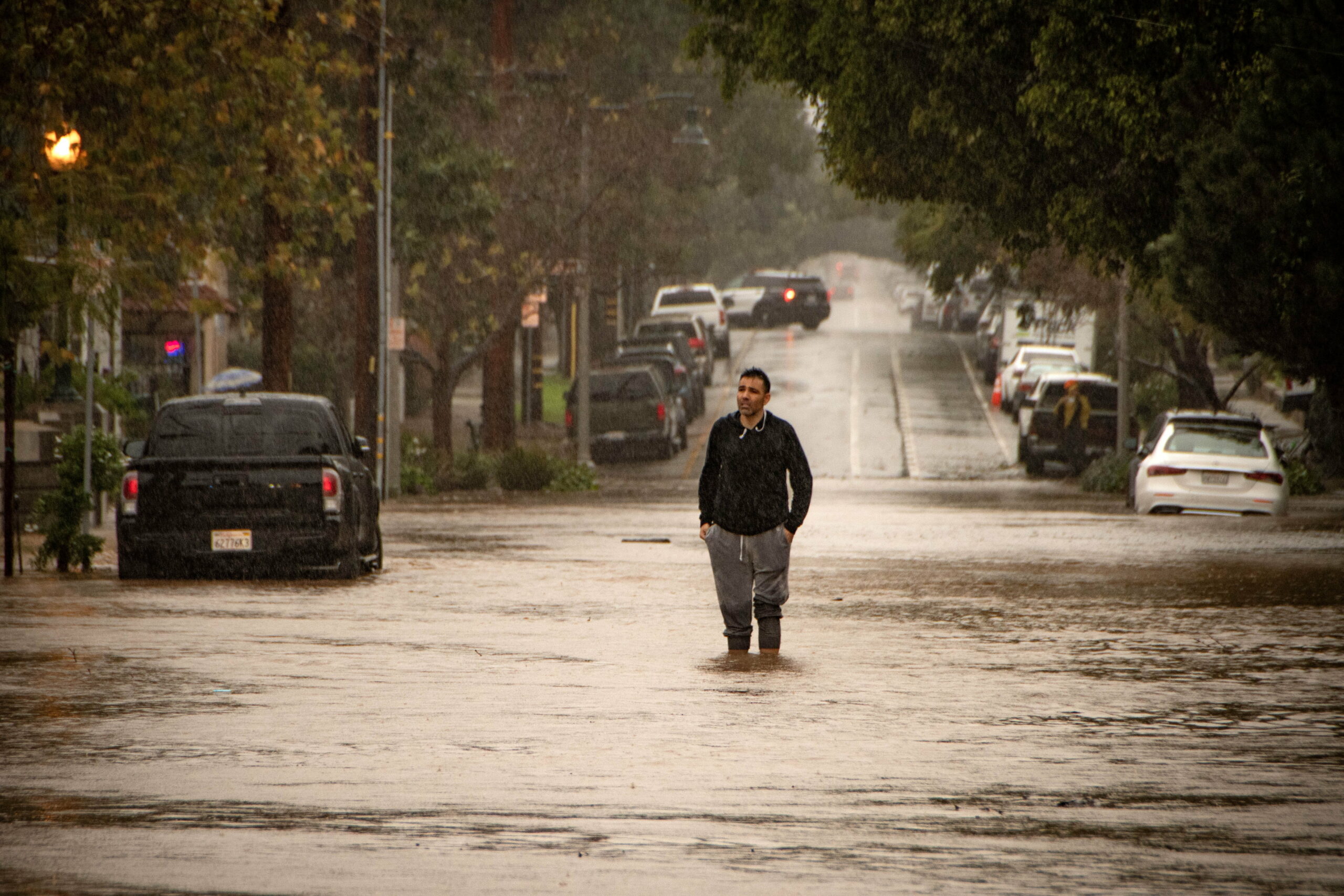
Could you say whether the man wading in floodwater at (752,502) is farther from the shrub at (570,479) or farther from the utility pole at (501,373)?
the utility pole at (501,373)

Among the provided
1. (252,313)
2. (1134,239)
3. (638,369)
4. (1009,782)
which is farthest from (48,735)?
(252,313)

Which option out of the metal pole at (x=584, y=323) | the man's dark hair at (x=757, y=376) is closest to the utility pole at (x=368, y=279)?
the metal pole at (x=584, y=323)

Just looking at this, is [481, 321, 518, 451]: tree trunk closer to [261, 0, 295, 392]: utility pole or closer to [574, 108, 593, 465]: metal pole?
[574, 108, 593, 465]: metal pole

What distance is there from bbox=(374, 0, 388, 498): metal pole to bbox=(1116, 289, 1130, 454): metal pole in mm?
14417

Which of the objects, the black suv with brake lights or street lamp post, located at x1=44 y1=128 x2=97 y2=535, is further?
the black suv with brake lights

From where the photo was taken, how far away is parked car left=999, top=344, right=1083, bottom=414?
53219 millimetres

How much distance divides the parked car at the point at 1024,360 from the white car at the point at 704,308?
41.4 feet

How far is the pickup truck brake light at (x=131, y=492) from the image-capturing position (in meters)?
16.8

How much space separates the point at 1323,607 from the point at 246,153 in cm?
1428

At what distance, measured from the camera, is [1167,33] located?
2280cm

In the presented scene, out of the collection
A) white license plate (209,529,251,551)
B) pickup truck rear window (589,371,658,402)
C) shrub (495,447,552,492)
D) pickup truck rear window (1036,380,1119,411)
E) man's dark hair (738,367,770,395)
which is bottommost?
white license plate (209,529,251,551)

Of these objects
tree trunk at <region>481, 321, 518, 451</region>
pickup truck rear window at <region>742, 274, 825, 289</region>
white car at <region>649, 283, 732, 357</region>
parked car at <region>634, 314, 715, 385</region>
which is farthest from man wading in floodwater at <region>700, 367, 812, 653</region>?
pickup truck rear window at <region>742, 274, 825, 289</region>

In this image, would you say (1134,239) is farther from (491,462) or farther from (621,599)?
(491,462)

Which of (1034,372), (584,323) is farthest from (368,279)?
(1034,372)
